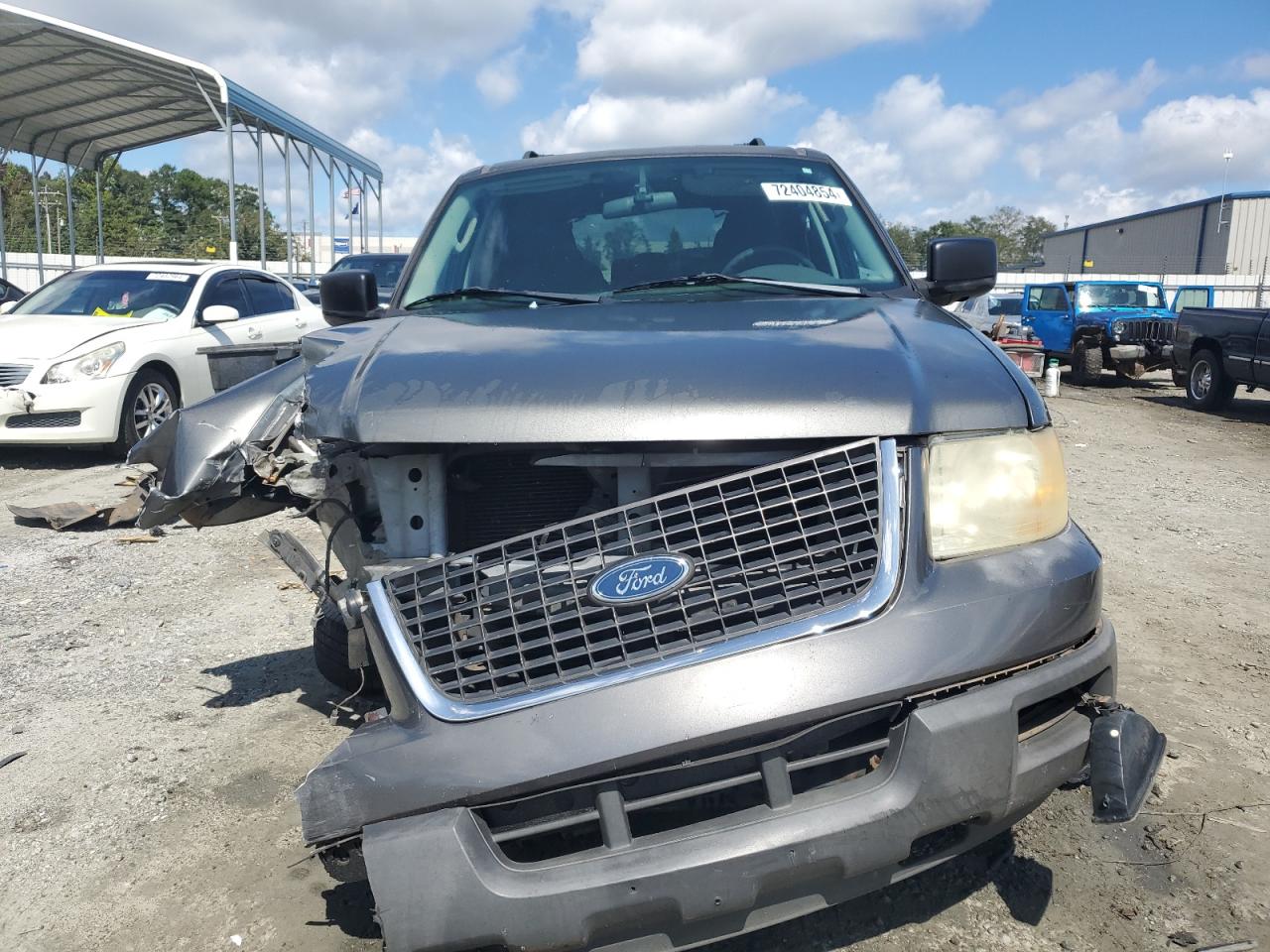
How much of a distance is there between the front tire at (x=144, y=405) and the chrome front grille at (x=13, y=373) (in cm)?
71

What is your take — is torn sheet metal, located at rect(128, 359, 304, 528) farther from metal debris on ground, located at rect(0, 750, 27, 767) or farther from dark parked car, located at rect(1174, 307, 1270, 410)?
dark parked car, located at rect(1174, 307, 1270, 410)

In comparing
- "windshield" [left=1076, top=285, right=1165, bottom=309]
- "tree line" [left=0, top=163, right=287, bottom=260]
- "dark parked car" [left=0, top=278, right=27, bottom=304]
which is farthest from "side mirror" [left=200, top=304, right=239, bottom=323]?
"tree line" [left=0, top=163, right=287, bottom=260]

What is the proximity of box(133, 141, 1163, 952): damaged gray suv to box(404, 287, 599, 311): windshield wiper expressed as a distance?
24.9 inches

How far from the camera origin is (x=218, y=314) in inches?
358

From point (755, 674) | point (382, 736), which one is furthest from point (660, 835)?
point (382, 736)

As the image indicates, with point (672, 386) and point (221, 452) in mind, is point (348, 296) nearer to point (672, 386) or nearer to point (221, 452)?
point (221, 452)

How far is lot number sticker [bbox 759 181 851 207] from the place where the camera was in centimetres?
357

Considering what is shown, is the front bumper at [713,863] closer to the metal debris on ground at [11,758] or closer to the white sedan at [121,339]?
the metal debris on ground at [11,758]

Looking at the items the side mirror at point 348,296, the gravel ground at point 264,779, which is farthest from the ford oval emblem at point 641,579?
the side mirror at point 348,296

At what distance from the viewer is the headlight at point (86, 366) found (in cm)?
784

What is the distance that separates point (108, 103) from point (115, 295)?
13.4 meters

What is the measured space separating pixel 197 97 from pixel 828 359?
20.0 m

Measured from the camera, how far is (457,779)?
69.8 inches

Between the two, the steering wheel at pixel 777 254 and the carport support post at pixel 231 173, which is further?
the carport support post at pixel 231 173
